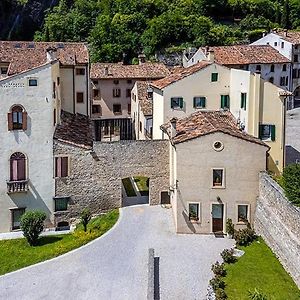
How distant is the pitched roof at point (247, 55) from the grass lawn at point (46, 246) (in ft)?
110

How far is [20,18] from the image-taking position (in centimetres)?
9831

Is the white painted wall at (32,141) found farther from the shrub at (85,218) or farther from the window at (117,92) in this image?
the window at (117,92)

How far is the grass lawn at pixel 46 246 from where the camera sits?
103 feet

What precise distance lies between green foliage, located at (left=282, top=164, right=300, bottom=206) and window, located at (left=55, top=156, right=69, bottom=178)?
15.3m

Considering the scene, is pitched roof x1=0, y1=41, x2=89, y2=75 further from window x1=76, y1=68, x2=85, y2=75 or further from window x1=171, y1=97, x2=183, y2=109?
window x1=171, y1=97, x2=183, y2=109

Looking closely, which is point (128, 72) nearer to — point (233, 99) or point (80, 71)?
point (80, 71)

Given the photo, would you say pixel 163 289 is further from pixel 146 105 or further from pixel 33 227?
pixel 146 105

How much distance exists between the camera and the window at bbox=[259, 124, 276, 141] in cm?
3759

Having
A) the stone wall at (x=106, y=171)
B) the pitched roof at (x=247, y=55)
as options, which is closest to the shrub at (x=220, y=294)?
the stone wall at (x=106, y=171)

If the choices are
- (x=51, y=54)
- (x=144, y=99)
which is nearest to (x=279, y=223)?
(x=51, y=54)

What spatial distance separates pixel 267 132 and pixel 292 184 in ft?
33.3

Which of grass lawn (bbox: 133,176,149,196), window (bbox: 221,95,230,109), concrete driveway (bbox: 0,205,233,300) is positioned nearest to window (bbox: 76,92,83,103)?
grass lawn (bbox: 133,176,149,196)

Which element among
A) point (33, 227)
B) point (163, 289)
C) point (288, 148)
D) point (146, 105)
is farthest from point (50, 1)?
point (163, 289)

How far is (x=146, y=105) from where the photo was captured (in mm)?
48594
